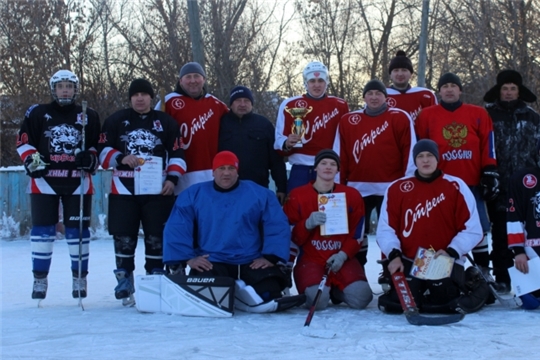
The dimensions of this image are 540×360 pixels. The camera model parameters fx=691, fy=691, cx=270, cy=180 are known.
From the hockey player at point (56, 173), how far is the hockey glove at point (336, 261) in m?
1.96

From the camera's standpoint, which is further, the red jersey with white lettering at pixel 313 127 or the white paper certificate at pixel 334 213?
the red jersey with white lettering at pixel 313 127

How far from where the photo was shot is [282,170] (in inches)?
238

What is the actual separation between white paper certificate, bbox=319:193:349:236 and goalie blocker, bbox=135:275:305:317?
0.59 meters

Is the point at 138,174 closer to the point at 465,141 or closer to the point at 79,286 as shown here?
the point at 79,286

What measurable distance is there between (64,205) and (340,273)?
2.27 m

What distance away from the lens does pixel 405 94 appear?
6211mm

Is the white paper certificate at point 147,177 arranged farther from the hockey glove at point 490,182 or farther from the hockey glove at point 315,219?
the hockey glove at point 490,182

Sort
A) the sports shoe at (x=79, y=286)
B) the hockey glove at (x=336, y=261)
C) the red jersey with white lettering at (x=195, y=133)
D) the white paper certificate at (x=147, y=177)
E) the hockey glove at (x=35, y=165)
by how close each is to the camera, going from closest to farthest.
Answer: the hockey glove at (x=336, y=261) < the hockey glove at (x=35, y=165) < the white paper certificate at (x=147, y=177) < the sports shoe at (x=79, y=286) < the red jersey with white lettering at (x=195, y=133)

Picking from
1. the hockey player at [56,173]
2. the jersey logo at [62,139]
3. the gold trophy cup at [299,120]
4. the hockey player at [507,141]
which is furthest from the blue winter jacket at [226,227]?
the hockey player at [507,141]

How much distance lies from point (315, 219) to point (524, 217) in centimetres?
157

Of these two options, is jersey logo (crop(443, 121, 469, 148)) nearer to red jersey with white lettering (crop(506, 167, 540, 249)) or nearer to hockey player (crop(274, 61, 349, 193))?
red jersey with white lettering (crop(506, 167, 540, 249))

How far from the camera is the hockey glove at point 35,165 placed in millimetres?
5285

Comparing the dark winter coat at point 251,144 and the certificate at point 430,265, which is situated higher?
the dark winter coat at point 251,144

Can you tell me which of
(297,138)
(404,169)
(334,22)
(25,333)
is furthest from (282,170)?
(334,22)
